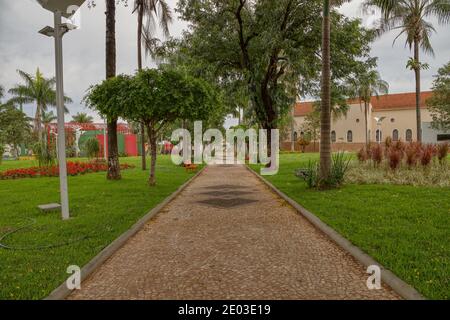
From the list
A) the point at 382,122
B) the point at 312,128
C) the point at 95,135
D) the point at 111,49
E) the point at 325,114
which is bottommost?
the point at 325,114

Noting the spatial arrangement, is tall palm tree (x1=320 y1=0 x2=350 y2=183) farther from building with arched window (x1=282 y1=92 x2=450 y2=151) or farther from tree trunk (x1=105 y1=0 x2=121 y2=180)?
building with arched window (x1=282 y1=92 x2=450 y2=151)

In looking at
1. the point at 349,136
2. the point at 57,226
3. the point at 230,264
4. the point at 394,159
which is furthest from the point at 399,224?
the point at 349,136

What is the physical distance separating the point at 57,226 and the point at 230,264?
12.8ft

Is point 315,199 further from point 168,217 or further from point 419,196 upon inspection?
point 168,217

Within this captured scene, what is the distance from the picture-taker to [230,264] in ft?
14.7

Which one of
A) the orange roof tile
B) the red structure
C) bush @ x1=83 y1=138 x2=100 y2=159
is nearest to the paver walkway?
bush @ x1=83 y1=138 x2=100 y2=159

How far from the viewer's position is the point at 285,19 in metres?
16.4

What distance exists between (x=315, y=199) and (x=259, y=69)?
11099 mm

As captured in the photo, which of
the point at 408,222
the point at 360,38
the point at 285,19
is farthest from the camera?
the point at 360,38

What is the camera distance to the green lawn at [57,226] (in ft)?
12.7

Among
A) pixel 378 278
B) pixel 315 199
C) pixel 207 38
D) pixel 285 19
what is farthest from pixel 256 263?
pixel 207 38

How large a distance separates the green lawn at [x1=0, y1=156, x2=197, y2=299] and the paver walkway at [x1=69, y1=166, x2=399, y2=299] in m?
0.43

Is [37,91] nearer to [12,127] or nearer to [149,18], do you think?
[12,127]

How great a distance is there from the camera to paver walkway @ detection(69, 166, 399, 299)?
362cm
